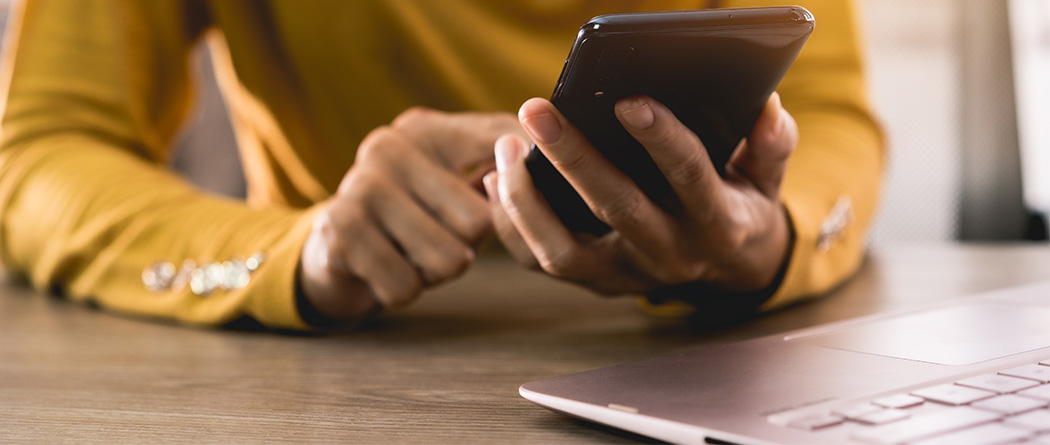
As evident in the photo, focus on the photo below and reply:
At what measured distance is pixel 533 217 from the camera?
0.35 meters

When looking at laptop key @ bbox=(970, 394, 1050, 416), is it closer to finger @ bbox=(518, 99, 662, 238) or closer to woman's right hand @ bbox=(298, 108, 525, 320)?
finger @ bbox=(518, 99, 662, 238)

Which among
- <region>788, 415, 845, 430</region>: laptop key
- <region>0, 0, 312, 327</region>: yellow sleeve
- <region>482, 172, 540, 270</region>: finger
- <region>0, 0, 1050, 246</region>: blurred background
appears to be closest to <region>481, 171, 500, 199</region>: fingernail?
<region>482, 172, 540, 270</region>: finger

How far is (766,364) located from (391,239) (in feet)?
0.72

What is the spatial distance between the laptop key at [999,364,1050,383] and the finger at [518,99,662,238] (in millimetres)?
141

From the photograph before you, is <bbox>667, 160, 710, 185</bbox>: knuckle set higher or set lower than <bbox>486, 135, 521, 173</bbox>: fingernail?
lower

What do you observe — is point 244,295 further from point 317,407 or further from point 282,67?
point 282,67

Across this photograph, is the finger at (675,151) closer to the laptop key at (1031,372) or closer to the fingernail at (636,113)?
the fingernail at (636,113)

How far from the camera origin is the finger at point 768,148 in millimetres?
338

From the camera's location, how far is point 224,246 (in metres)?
0.48

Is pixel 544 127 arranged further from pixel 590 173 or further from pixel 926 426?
pixel 926 426

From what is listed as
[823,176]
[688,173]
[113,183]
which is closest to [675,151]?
[688,173]

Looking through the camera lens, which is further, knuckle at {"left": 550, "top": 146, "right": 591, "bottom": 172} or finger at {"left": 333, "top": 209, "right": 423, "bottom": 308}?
finger at {"left": 333, "top": 209, "right": 423, "bottom": 308}

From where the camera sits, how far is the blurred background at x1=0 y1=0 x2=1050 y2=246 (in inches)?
43.3

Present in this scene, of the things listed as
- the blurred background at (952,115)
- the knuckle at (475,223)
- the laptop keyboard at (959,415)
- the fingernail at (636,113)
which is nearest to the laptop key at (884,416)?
the laptop keyboard at (959,415)
